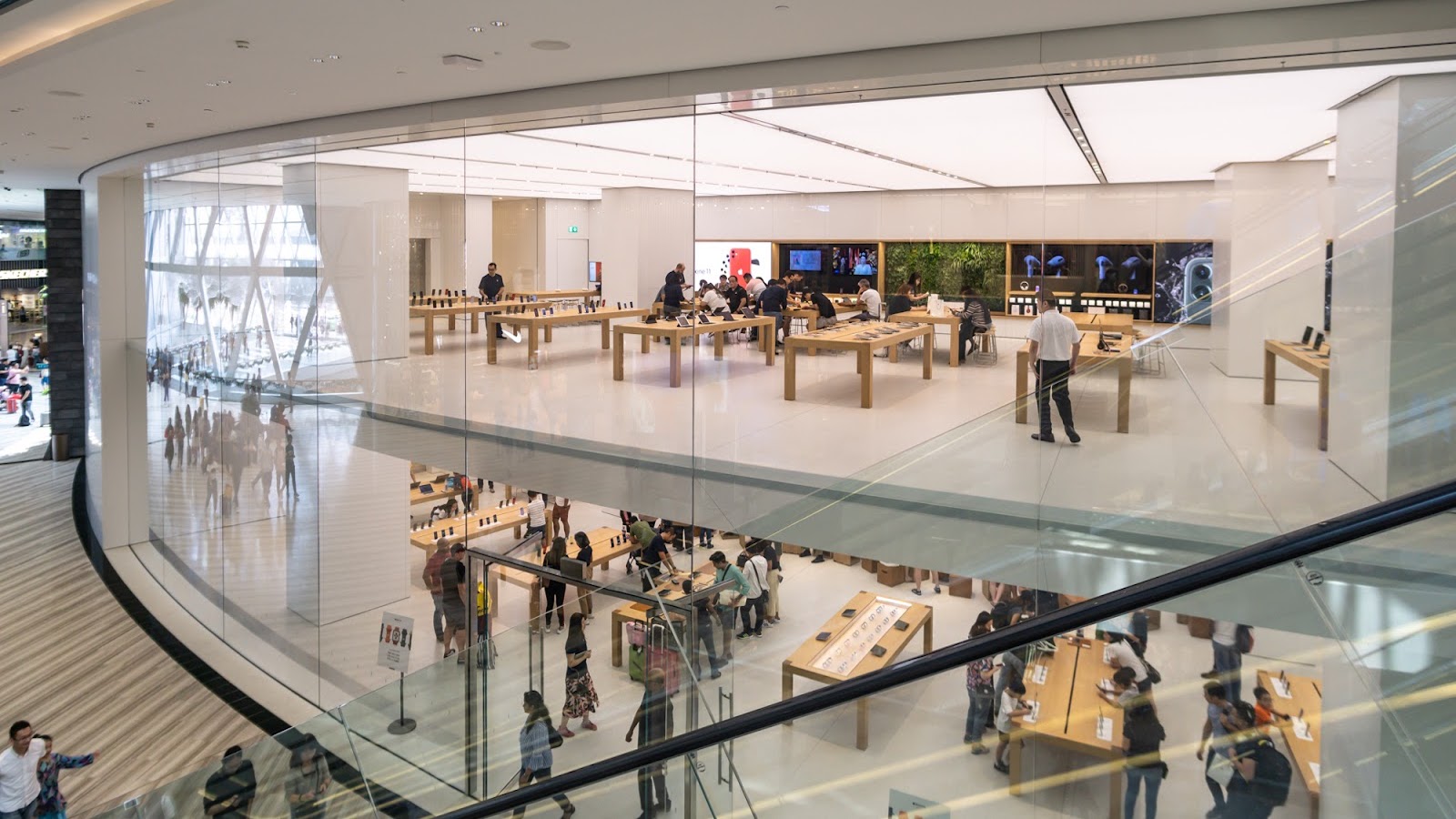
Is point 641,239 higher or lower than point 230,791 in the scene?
higher

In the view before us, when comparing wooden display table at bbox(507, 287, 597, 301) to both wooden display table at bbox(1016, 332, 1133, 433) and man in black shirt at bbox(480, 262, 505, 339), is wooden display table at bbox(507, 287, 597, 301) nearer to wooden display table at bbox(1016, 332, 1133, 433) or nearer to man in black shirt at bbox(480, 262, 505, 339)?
man in black shirt at bbox(480, 262, 505, 339)

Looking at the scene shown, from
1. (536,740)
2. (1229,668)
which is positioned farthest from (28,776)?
(1229,668)

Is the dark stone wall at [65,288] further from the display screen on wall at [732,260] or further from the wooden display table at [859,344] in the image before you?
the wooden display table at [859,344]

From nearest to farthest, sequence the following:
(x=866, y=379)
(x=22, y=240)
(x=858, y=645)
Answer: (x=858, y=645), (x=866, y=379), (x=22, y=240)

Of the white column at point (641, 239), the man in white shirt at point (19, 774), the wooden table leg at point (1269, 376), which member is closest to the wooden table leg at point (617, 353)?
the white column at point (641, 239)

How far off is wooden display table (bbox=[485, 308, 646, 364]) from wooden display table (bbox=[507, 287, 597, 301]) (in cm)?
14

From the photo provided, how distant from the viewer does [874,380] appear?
372 inches

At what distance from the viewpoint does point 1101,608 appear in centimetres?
205

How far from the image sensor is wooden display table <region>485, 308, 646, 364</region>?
838cm

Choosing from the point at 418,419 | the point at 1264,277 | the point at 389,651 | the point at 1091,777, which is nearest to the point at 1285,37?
the point at 1264,277

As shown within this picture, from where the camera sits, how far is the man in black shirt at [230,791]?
6.27 meters

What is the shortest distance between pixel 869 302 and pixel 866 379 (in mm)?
786

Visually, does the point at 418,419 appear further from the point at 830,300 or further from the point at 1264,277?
the point at 1264,277

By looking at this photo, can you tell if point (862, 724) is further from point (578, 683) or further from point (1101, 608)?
point (578, 683)
